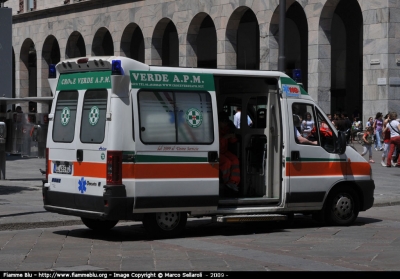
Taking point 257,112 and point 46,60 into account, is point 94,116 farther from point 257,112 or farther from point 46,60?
point 46,60

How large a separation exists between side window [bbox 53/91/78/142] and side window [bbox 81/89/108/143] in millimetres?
277

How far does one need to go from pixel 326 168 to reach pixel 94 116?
11.6ft

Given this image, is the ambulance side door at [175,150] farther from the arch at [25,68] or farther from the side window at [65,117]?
the arch at [25,68]

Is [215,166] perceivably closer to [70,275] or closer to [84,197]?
[84,197]

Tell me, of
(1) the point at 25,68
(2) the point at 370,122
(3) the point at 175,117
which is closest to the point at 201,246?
(3) the point at 175,117

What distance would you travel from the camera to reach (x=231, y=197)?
12758 millimetres

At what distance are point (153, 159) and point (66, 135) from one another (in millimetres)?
1373

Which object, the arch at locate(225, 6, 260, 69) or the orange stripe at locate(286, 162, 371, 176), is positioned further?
the arch at locate(225, 6, 260, 69)

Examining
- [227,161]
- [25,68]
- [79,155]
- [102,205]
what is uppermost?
[25,68]

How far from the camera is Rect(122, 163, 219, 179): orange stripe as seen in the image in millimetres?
11328

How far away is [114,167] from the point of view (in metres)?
11.2

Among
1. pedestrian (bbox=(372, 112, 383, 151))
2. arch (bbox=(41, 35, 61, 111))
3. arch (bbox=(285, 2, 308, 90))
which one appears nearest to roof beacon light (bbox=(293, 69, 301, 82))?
pedestrian (bbox=(372, 112, 383, 151))

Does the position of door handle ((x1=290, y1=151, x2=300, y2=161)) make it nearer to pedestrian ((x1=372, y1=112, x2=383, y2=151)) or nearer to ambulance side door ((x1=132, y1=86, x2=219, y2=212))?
ambulance side door ((x1=132, y1=86, x2=219, y2=212))

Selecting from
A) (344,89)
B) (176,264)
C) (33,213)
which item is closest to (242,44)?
Answer: (344,89)
